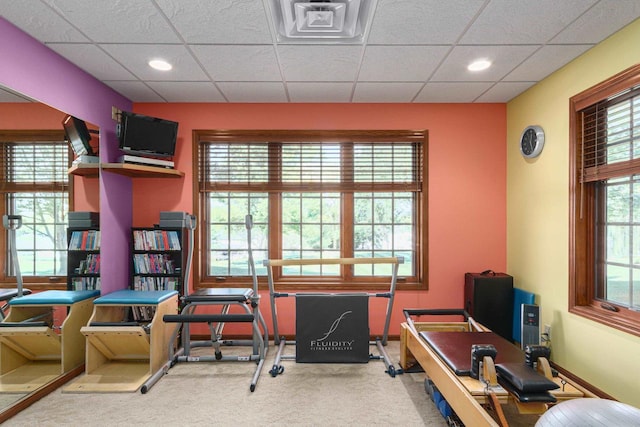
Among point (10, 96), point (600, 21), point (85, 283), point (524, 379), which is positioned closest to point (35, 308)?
point (85, 283)

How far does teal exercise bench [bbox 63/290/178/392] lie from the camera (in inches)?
113

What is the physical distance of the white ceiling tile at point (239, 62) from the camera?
107 inches

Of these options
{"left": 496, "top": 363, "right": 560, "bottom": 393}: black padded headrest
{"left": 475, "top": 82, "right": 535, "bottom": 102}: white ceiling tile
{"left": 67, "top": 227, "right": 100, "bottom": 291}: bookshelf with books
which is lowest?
{"left": 496, "top": 363, "right": 560, "bottom": 393}: black padded headrest

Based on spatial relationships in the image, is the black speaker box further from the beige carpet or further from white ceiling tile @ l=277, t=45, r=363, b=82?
white ceiling tile @ l=277, t=45, r=363, b=82

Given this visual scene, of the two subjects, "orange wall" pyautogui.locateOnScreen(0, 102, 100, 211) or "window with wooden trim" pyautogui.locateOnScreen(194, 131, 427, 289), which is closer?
"orange wall" pyautogui.locateOnScreen(0, 102, 100, 211)

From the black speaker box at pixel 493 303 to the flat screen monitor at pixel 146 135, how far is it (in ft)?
12.2

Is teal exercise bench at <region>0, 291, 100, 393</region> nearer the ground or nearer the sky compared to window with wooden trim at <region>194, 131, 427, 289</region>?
nearer the ground

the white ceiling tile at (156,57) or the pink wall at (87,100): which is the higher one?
the white ceiling tile at (156,57)

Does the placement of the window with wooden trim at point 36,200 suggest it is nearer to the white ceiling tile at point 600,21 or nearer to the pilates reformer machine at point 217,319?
the pilates reformer machine at point 217,319

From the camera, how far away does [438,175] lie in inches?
156

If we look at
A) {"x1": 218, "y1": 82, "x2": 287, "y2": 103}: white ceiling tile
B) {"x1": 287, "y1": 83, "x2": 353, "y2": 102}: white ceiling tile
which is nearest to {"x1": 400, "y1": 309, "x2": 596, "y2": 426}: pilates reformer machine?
{"x1": 287, "y1": 83, "x2": 353, "y2": 102}: white ceiling tile

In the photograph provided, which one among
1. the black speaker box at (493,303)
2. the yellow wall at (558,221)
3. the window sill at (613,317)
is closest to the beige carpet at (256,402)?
the black speaker box at (493,303)

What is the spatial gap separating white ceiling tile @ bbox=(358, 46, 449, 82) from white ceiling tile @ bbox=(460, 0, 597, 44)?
0.97ft

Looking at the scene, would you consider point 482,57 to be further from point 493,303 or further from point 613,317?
point 493,303
